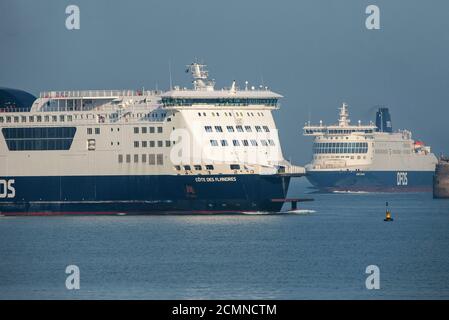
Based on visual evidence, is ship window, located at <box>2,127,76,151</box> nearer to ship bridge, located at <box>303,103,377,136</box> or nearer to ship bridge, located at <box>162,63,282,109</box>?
ship bridge, located at <box>162,63,282,109</box>

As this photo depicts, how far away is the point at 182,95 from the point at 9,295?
3279 cm

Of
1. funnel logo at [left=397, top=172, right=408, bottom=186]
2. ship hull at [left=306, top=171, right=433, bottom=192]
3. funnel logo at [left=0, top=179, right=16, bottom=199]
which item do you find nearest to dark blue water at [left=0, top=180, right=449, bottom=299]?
funnel logo at [left=0, top=179, right=16, bottom=199]

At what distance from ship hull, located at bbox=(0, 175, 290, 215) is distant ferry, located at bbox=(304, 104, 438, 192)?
213 feet

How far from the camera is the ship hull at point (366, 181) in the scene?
145125mm

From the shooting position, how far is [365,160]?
149000 millimetres

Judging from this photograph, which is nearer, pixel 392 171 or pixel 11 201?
pixel 11 201

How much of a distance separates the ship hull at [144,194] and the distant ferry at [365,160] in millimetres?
64964

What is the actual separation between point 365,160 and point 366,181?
3.31 metres

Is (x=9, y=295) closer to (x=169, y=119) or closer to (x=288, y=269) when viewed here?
(x=288, y=269)

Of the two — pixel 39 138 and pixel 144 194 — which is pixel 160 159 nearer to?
pixel 144 194

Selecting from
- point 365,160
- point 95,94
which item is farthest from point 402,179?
point 95,94

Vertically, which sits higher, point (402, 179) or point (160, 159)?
point (160, 159)
